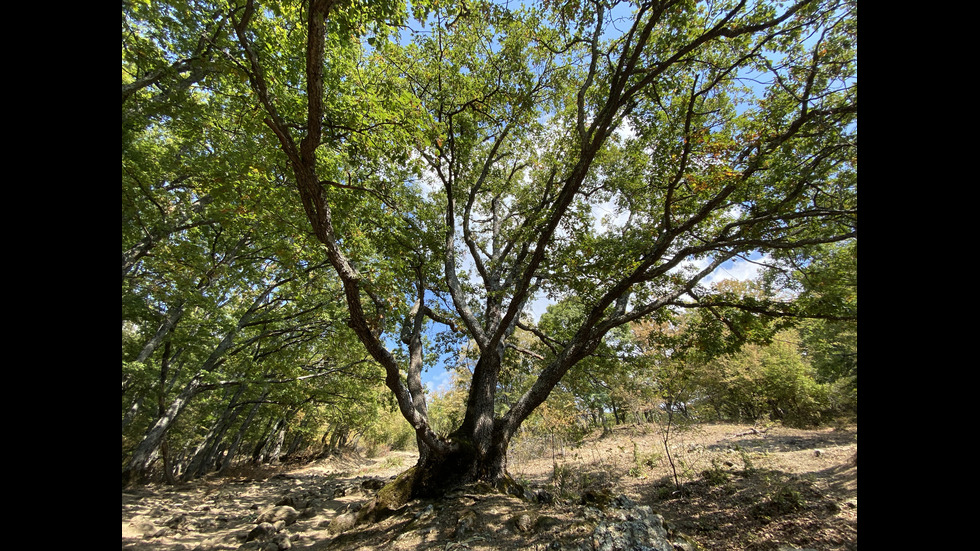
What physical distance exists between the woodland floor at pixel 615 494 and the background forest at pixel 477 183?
131 cm

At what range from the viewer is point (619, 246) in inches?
239

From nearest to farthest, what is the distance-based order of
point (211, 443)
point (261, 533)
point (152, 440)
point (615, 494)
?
point (261, 533), point (615, 494), point (152, 440), point (211, 443)

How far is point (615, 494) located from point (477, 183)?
728cm

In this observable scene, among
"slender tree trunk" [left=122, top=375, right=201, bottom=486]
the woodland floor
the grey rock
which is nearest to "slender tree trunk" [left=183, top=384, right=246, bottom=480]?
the woodland floor

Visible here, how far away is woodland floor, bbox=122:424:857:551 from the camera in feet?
13.6

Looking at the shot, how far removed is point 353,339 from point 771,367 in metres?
16.1

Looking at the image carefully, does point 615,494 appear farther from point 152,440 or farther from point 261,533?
point 152,440

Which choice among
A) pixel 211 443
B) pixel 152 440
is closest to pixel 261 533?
pixel 152 440

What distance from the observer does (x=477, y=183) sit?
7.41 metres

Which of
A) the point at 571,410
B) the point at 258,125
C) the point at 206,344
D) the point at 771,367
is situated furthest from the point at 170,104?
the point at 771,367

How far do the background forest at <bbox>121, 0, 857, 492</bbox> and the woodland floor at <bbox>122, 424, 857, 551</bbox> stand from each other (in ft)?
4.30

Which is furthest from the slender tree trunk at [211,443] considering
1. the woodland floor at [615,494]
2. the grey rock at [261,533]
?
the grey rock at [261,533]

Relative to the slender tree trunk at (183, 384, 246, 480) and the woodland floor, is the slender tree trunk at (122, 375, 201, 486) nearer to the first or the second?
the woodland floor
